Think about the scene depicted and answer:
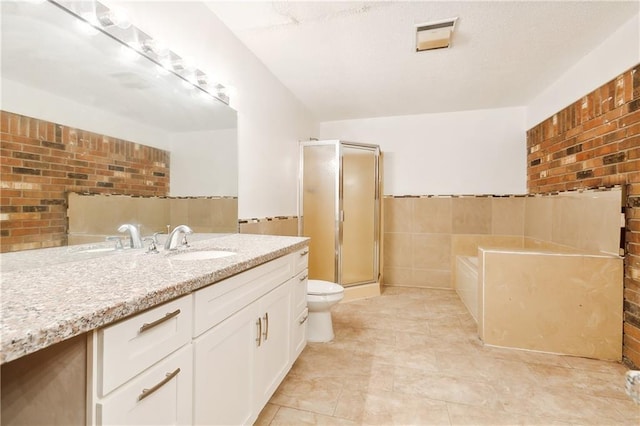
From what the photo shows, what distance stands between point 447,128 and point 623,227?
7.16ft

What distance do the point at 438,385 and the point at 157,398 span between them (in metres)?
1.59

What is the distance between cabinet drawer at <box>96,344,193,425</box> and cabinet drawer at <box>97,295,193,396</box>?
25 mm

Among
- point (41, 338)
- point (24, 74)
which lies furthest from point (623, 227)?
point (24, 74)

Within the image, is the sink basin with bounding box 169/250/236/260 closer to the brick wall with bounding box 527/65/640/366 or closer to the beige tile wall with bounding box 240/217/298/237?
the beige tile wall with bounding box 240/217/298/237

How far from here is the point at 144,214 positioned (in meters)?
1.50

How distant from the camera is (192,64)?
1787mm

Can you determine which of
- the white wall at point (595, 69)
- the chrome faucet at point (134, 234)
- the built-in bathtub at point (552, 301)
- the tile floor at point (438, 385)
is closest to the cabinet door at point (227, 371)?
→ the tile floor at point (438, 385)

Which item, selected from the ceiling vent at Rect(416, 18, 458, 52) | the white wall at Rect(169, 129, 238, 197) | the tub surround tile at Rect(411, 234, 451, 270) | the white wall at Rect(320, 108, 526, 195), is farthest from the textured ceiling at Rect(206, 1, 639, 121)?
the tub surround tile at Rect(411, 234, 451, 270)

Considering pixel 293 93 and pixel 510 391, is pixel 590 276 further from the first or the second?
pixel 293 93

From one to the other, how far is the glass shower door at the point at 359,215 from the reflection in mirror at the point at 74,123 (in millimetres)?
2050

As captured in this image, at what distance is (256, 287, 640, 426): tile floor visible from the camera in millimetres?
1512

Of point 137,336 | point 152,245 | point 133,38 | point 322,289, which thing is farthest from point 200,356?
point 322,289

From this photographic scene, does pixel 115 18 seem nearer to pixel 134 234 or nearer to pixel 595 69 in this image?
pixel 134 234

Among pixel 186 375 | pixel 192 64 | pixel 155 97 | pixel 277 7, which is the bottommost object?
pixel 186 375
